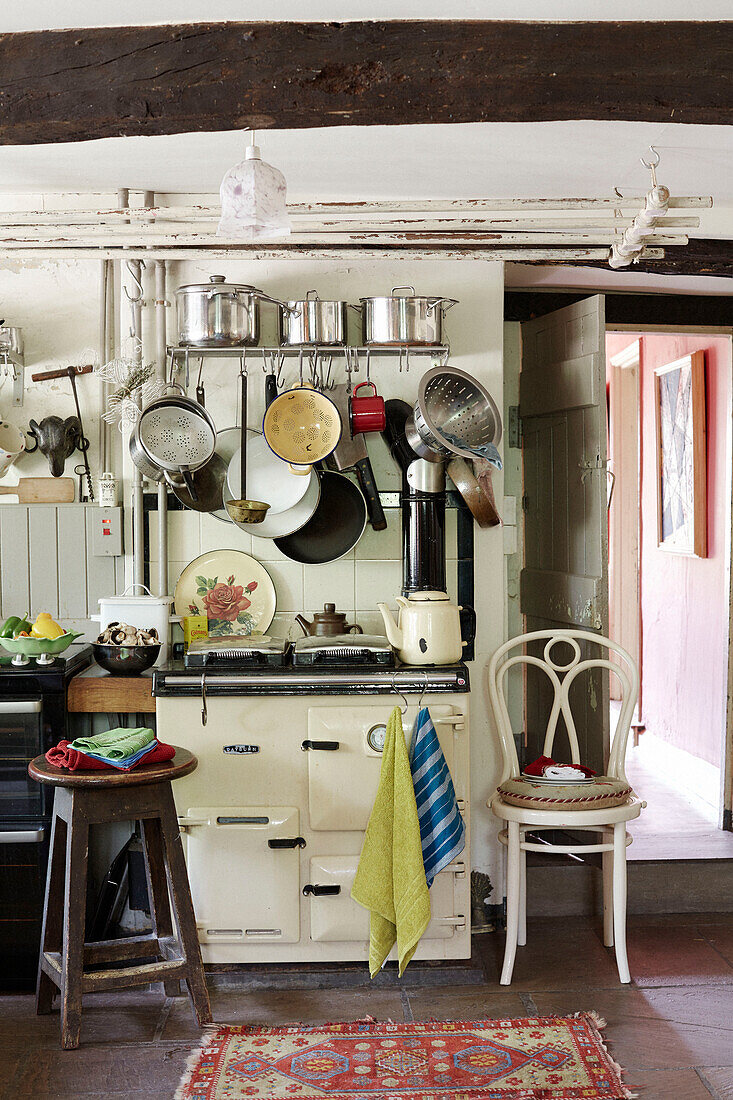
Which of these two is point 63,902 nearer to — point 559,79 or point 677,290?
point 559,79

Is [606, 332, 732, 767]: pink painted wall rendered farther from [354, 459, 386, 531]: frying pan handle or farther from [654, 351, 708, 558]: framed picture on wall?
[354, 459, 386, 531]: frying pan handle

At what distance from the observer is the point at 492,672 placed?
3.30m

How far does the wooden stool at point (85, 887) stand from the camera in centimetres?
257

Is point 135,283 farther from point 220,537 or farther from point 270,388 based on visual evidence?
point 220,537

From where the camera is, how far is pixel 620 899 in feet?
9.87

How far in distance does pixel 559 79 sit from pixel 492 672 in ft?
6.00

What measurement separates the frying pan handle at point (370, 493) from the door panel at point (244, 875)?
1.00 metres

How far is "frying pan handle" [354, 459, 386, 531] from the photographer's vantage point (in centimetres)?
333

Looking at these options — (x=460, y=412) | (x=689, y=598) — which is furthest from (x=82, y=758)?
(x=689, y=598)

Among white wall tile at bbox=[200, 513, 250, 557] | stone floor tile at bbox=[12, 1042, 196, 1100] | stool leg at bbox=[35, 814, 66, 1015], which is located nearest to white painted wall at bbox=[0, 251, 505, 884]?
white wall tile at bbox=[200, 513, 250, 557]

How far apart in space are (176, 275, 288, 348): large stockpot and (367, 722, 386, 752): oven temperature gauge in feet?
4.27

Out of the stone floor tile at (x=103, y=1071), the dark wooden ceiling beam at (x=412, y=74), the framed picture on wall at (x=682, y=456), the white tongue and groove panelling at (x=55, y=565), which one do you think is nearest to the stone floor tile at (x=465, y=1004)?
the stone floor tile at (x=103, y=1071)

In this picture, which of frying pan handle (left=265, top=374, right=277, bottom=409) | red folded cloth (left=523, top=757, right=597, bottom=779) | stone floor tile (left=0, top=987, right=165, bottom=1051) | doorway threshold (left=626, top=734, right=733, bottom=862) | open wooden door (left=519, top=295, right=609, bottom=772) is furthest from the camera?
doorway threshold (left=626, top=734, right=733, bottom=862)

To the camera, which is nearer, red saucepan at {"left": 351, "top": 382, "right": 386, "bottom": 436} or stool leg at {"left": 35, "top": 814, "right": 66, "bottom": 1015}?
stool leg at {"left": 35, "top": 814, "right": 66, "bottom": 1015}
